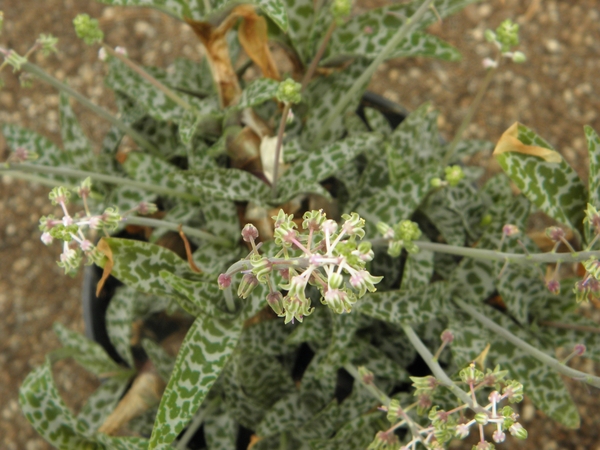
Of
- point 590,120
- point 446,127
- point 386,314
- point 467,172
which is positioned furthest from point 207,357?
point 590,120

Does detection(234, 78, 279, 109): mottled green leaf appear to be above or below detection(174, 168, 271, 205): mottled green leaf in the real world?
above

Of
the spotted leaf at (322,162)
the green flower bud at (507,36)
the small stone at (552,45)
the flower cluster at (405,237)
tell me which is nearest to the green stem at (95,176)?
the spotted leaf at (322,162)

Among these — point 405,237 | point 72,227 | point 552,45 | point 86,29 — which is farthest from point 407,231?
point 552,45

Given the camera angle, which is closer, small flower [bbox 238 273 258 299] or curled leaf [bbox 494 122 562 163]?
small flower [bbox 238 273 258 299]

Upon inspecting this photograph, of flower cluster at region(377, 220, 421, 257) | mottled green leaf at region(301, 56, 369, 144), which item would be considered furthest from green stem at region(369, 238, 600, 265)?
mottled green leaf at region(301, 56, 369, 144)

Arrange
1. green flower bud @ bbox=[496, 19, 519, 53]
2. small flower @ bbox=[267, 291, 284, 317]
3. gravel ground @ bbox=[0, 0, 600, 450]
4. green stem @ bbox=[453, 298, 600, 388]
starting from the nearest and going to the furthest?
small flower @ bbox=[267, 291, 284, 317], green stem @ bbox=[453, 298, 600, 388], green flower bud @ bbox=[496, 19, 519, 53], gravel ground @ bbox=[0, 0, 600, 450]

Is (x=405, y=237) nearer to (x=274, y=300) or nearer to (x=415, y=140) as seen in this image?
(x=274, y=300)

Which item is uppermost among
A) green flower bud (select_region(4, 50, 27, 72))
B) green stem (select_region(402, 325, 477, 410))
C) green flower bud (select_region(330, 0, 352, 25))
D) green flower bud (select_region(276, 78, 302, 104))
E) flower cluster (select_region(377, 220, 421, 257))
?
green flower bud (select_region(4, 50, 27, 72))

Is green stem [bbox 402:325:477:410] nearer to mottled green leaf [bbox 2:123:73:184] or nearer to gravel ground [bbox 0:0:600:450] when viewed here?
mottled green leaf [bbox 2:123:73:184]
